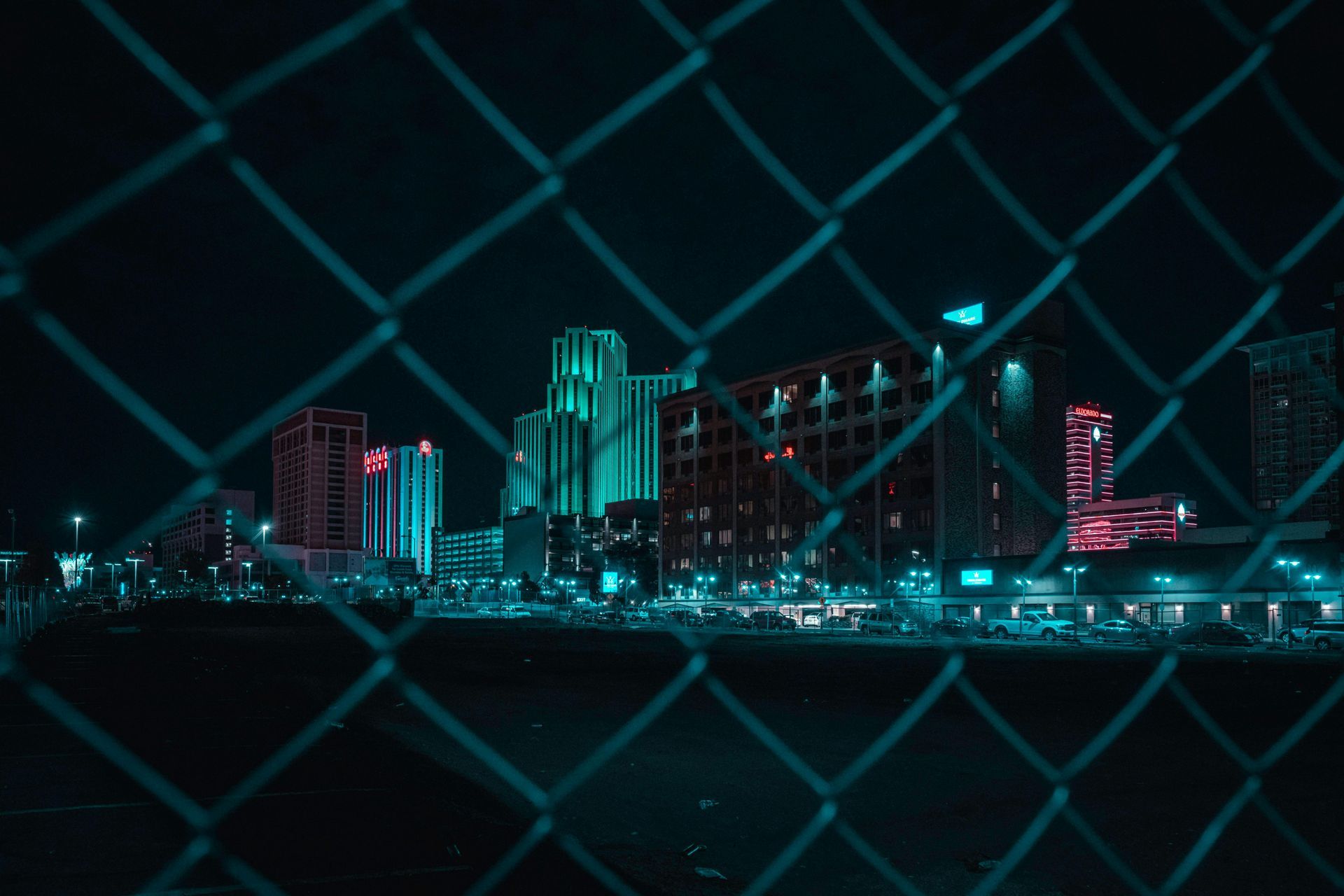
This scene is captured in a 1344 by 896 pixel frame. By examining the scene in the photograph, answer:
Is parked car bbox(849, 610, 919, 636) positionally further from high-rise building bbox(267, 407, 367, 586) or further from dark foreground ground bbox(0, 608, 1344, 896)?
high-rise building bbox(267, 407, 367, 586)

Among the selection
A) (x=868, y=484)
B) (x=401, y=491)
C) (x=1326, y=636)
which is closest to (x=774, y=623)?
(x=868, y=484)

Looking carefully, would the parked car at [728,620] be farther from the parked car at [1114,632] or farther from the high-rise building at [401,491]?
the high-rise building at [401,491]

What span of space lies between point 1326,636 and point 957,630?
1046 centimetres

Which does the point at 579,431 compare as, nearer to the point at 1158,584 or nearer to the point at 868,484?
the point at 868,484

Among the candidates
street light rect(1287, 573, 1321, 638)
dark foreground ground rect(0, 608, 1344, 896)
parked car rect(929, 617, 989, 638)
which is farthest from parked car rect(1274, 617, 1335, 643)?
dark foreground ground rect(0, 608, 1344, 896)

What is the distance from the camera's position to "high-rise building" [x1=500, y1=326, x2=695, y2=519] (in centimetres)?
146

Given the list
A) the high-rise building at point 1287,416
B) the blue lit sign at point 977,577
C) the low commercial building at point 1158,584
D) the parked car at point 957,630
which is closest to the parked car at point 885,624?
the parked car at point 957,630

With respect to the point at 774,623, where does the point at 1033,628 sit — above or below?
above

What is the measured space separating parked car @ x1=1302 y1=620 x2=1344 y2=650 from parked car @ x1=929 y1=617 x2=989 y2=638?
9.85 meters

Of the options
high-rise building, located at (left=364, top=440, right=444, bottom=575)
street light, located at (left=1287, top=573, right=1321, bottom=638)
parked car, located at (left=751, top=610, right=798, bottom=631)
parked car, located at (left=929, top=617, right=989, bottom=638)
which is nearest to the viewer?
high-rise building, located at (left=364, top=440, right=444, bottom=575)

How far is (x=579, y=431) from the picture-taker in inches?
69.7

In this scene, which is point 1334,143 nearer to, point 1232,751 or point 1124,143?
point 1124,143

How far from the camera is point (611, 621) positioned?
54156mm

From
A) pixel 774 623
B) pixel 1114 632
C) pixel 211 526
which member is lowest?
pixel 774 623
